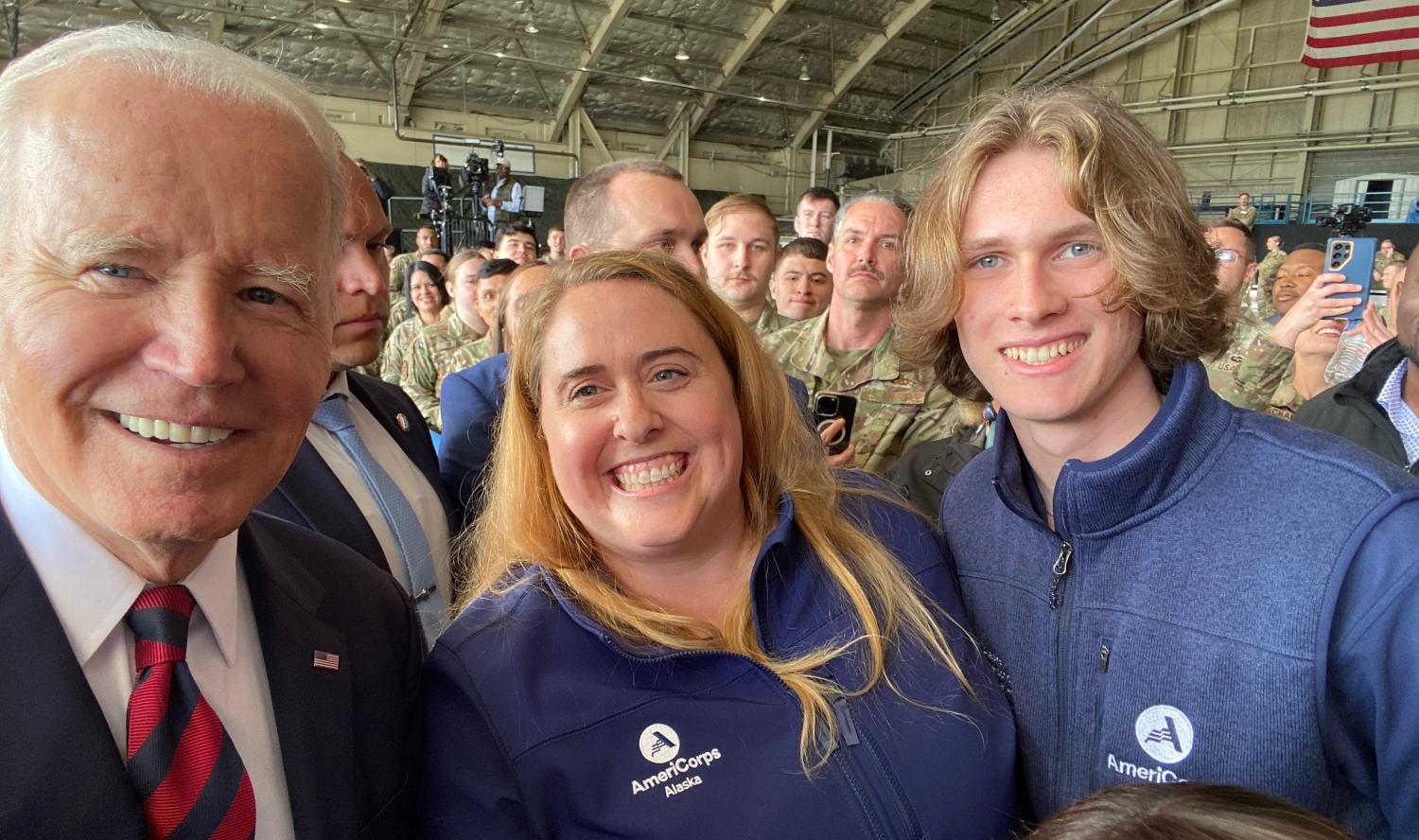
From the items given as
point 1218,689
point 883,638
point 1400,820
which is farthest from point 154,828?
point 1400,820

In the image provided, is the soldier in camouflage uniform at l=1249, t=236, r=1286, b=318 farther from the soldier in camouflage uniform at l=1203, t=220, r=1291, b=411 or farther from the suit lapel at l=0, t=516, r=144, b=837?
the suit lapel at l=0, t=516, r=144, b=837

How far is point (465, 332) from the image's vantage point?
18.9ft

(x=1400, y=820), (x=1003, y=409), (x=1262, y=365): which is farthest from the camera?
(x=1262, y=365)

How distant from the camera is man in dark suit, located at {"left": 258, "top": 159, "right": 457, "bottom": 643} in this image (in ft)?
5.99

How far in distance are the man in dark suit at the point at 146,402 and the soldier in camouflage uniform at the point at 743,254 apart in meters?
3.11

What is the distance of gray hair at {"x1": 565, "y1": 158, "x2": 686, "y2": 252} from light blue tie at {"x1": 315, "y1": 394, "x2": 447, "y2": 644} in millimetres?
1284

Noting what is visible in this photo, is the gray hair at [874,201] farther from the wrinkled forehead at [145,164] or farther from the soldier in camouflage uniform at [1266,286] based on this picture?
the soldier in camouflage uniform at [1266,286]

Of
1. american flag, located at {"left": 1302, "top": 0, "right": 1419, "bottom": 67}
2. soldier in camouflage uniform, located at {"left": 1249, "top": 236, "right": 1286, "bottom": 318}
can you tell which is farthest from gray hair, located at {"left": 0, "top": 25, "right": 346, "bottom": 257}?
american flag, located at {"left": 1302, "top": 0, "right": 1419, "bottom": 67}

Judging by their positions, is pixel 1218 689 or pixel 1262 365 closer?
pixel 1218 689

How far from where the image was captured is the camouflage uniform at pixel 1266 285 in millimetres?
5802

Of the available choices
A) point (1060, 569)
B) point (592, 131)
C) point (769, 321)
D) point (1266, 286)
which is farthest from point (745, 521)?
point (592, 131)

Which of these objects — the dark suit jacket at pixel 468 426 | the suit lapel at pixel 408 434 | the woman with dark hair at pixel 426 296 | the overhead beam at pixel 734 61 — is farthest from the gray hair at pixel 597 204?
the overhead beam at pixel 734 61

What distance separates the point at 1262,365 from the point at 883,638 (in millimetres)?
3377

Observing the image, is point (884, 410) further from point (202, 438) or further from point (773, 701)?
point (202, 438)
